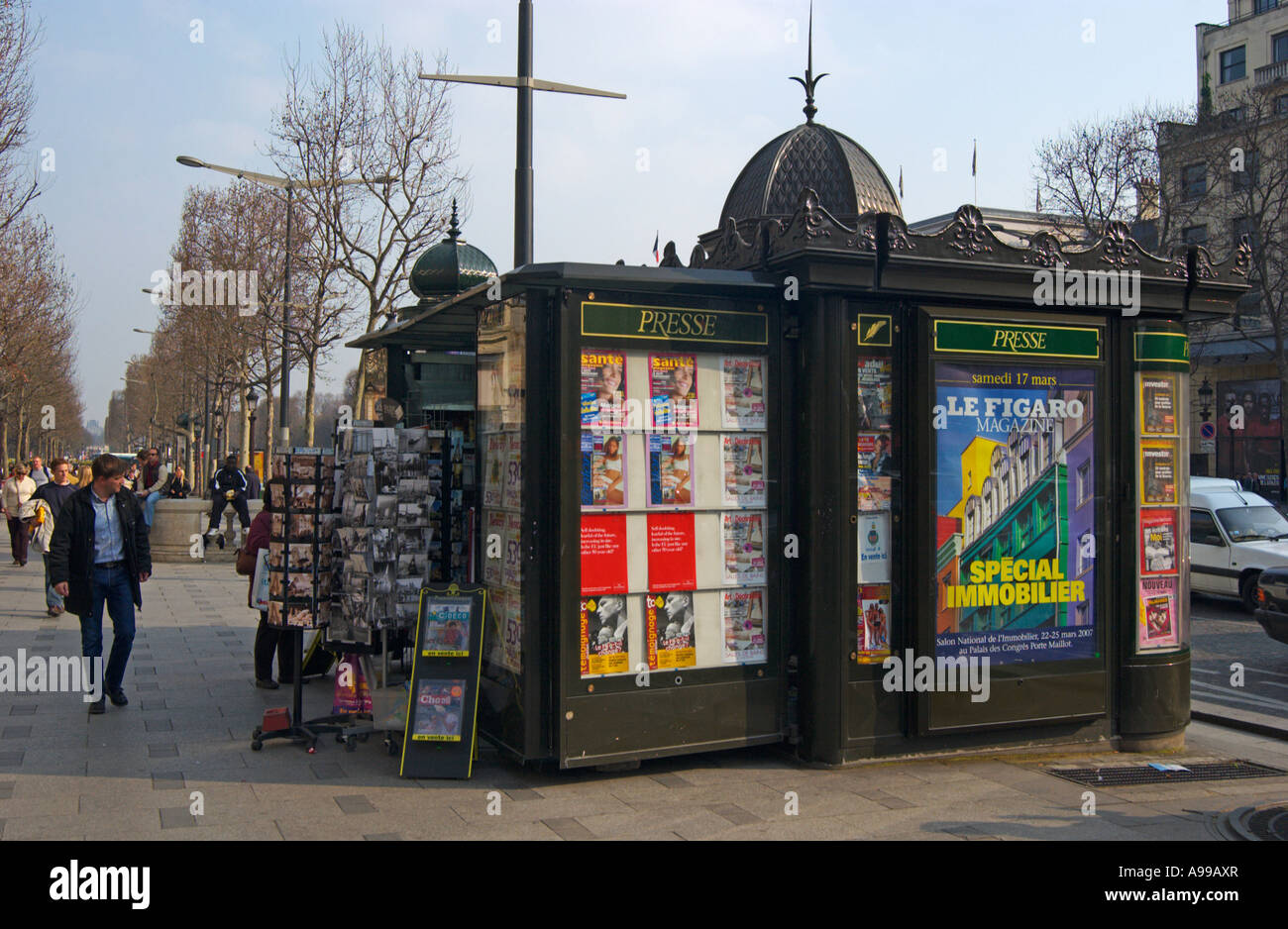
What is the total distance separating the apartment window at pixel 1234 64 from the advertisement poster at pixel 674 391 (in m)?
55.0

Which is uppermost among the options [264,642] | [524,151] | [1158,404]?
[524,151]

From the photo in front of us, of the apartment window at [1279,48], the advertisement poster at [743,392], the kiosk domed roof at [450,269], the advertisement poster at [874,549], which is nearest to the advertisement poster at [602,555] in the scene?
the advertisement poster at [743,392]

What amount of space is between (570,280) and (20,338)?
2560 cm

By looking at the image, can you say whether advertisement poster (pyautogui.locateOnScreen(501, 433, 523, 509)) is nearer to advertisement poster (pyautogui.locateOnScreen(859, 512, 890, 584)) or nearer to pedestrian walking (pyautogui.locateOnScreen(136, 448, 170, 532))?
advertisement poster (pyautogui.locateOnScreen(859, 512, 890, 584))

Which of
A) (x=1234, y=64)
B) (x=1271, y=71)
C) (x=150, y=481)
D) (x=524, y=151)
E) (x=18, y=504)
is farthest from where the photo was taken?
(x=1234, y=64)

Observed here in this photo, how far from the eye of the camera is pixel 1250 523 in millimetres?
16688

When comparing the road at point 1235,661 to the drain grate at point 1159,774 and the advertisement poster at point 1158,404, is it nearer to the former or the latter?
the drain grate at point 1159,774

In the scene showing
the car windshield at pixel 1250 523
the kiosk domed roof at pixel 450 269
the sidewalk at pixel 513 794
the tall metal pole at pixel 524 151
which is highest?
the tall metal pole at pixel 524 151

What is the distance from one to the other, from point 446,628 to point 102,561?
3.24m

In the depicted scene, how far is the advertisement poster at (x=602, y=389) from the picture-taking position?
690 cm

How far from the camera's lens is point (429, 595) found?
23.9 ft

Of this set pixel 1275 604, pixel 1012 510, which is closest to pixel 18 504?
pixel 1012 510

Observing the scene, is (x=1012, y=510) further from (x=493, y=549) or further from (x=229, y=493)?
(x=229, y=493)
